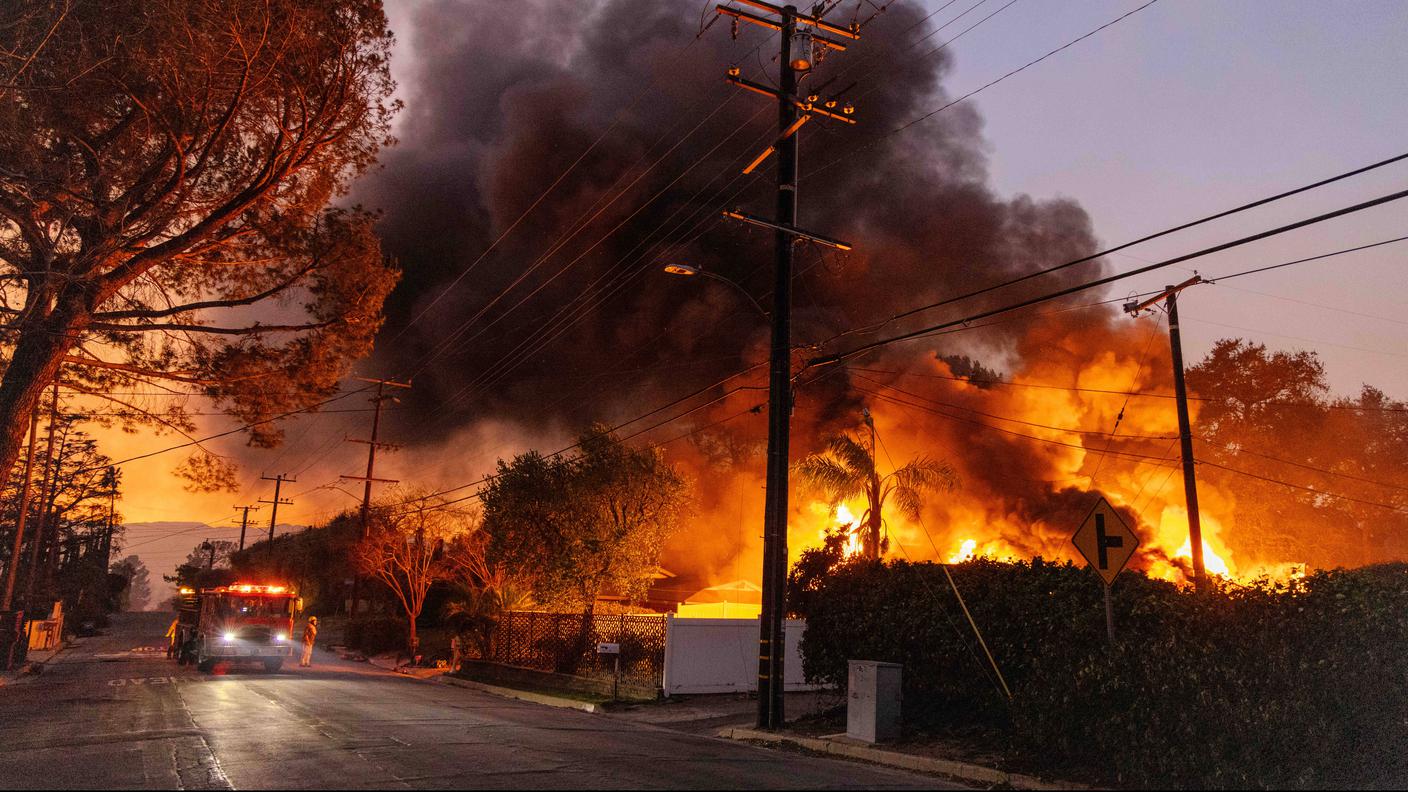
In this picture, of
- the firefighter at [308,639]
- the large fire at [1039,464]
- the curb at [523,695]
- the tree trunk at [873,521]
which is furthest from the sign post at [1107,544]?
the large fire at [1039,464]

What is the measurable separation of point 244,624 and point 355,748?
1876 cm

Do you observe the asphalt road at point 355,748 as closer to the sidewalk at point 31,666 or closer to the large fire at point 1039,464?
the sidewalk at point 31,666

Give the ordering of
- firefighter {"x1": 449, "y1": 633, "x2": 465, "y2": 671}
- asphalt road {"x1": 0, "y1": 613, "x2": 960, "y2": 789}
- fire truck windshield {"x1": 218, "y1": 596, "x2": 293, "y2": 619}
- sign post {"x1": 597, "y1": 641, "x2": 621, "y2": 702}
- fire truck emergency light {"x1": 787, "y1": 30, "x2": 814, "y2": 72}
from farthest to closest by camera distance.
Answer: firefighter {"x1": 449, "y1": 633, "x2": 465, "y2": 671}
fire truck windshield {"x1": 218, "y1": 596, "x2": 293, "y2": 619}
sign post {"x1": 597, "y1": 641, "x2": 621, "y2": 702}
fire truck emergency light {"x1": 787, "y1": 30, "x2": 814, "y2": 72}
asphalt road {"x1": 0, "y1": 613, "x2": 960, "y2": 789}

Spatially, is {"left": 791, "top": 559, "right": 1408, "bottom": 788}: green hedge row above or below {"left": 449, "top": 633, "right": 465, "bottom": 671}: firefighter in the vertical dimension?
above

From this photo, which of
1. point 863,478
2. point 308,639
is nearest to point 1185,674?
point 863,478

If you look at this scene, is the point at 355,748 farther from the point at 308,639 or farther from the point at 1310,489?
the point at 1310,489

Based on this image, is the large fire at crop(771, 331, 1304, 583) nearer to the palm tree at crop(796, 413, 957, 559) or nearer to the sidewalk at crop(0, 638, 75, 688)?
the palm tree at crop(796, 413, 957, 559)

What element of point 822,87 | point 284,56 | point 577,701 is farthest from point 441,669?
point 822,87

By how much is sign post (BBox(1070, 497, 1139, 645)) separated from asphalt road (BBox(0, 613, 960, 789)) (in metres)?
2.94

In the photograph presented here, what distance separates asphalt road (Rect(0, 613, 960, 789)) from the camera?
8.77 metres

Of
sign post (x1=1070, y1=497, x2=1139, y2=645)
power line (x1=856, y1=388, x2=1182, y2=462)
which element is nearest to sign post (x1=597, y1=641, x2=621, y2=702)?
sign post (x1=1070, y1=497, x2=1139, y2=645)

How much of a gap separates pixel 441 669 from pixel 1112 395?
4140cm

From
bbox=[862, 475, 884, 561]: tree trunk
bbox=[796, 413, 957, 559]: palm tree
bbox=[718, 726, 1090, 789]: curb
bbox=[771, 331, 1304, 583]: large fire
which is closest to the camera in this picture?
bbox=[718, 726, 1090, 789]: curb

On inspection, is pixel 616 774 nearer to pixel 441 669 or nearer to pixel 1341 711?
pixel 1341 711
